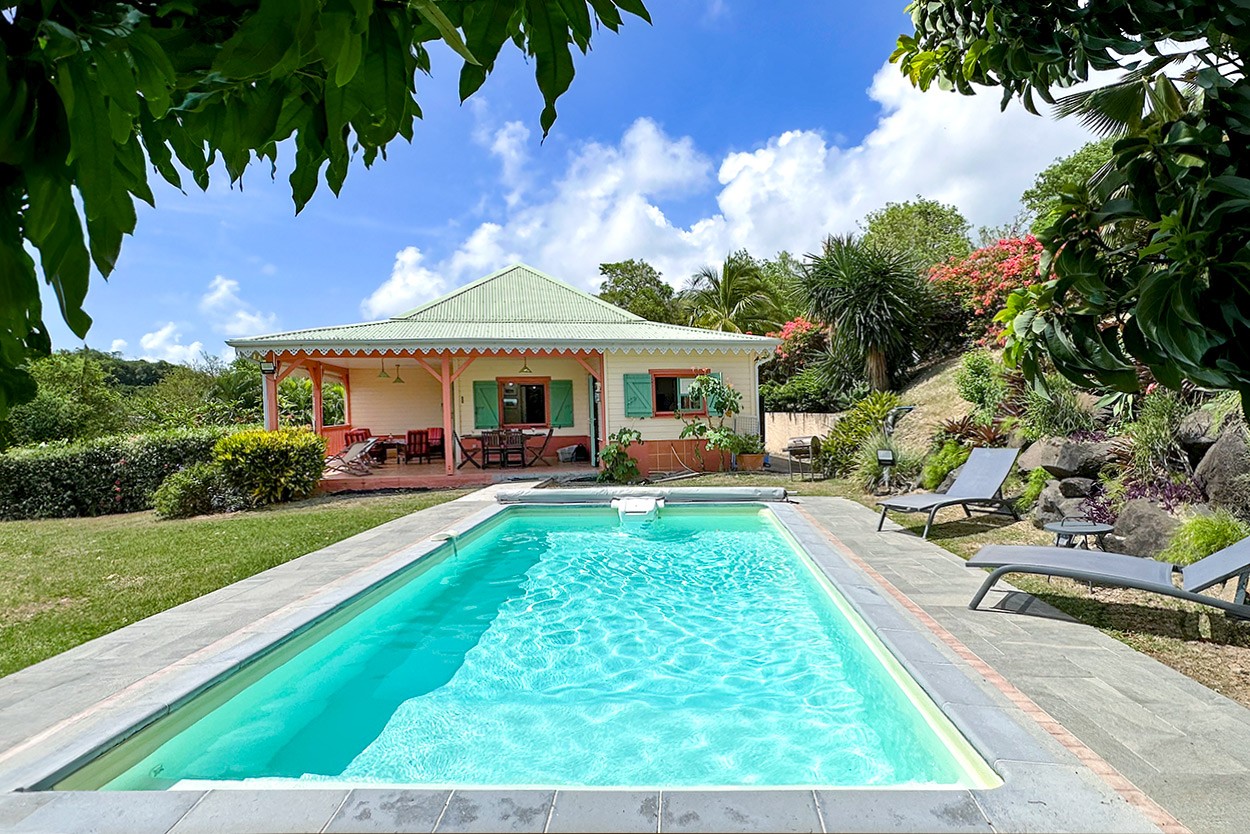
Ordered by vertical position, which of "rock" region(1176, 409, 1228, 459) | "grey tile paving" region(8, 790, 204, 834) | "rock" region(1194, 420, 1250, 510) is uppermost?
"rock" region(1176, 409, 1228, 459)

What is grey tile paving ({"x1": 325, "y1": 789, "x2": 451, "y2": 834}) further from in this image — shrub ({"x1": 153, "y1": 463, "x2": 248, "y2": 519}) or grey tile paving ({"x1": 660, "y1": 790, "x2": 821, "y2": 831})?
shrub ({"x1": 153, "y1": 463, "x2": 248, "y2": 519})

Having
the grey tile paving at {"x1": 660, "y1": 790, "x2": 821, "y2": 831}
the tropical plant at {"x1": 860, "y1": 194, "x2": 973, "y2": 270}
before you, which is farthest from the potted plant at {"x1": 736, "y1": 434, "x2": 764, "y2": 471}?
the tropical plant at {"x1": 860, "y1": 194, "x2": 973, "y2": 270}

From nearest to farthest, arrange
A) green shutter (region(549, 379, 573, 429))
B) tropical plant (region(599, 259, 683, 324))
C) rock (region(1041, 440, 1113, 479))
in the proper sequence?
1. rock (region(1041, 440, 1113, 479))
2. green shutter (region(549, 379, 573, 429))
3. tropical plant (region(599, 259, 683, 324))

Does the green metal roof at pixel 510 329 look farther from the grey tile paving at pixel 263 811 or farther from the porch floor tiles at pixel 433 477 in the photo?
the grey tile paving at pixel 263 811

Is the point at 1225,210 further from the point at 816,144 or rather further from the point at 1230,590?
the point at 816,144

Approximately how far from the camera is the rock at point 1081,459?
25.9 ft

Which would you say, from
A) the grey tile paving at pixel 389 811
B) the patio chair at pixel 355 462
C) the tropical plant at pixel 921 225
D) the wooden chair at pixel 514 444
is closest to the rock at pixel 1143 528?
the grey tile paving at pixel 389 811

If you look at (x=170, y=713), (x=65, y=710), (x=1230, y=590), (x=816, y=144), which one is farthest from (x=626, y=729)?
(x=816, y=144)

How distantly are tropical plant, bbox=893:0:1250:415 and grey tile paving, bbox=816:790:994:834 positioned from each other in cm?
172

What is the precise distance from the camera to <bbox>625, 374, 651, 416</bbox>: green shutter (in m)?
15.7

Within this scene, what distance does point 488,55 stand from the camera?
2.85 feet

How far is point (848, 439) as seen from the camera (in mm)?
13789

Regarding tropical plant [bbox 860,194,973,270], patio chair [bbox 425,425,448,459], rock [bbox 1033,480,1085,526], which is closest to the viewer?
rock [bbox 1033,480,1085,526]

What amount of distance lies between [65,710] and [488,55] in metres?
4.53
